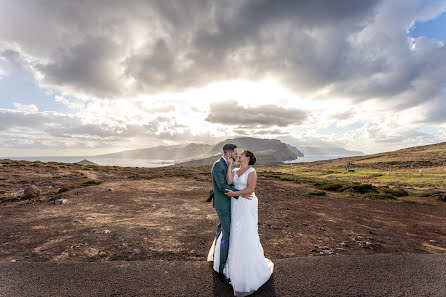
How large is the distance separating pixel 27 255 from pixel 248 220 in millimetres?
7143

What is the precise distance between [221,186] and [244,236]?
1.36m

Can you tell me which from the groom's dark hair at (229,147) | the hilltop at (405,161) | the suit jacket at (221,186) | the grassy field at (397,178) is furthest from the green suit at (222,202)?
the hilltop at (405,161)

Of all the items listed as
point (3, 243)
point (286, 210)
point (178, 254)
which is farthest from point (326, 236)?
point (3, 243)

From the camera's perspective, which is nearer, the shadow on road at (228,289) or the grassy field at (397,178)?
the shadow on road at (228,289)

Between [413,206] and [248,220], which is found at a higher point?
[248,220]

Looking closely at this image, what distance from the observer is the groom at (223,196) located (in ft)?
16.2

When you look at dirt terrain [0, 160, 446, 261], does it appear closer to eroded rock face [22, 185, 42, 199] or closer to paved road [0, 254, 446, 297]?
eroded rock face [22, 185, 42, 199]

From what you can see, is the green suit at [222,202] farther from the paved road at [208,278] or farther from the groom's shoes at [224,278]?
the paved road at [208,278]

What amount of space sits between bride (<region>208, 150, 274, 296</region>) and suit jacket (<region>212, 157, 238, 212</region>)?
0.12 meters

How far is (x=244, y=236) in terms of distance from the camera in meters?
5.00

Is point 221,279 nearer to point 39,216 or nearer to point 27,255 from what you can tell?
point 27,255

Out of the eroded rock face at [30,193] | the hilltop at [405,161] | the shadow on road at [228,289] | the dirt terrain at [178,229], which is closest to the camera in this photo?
the shadow on road at [228,289]

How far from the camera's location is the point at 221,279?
5148 mm

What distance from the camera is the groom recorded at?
4930mm
